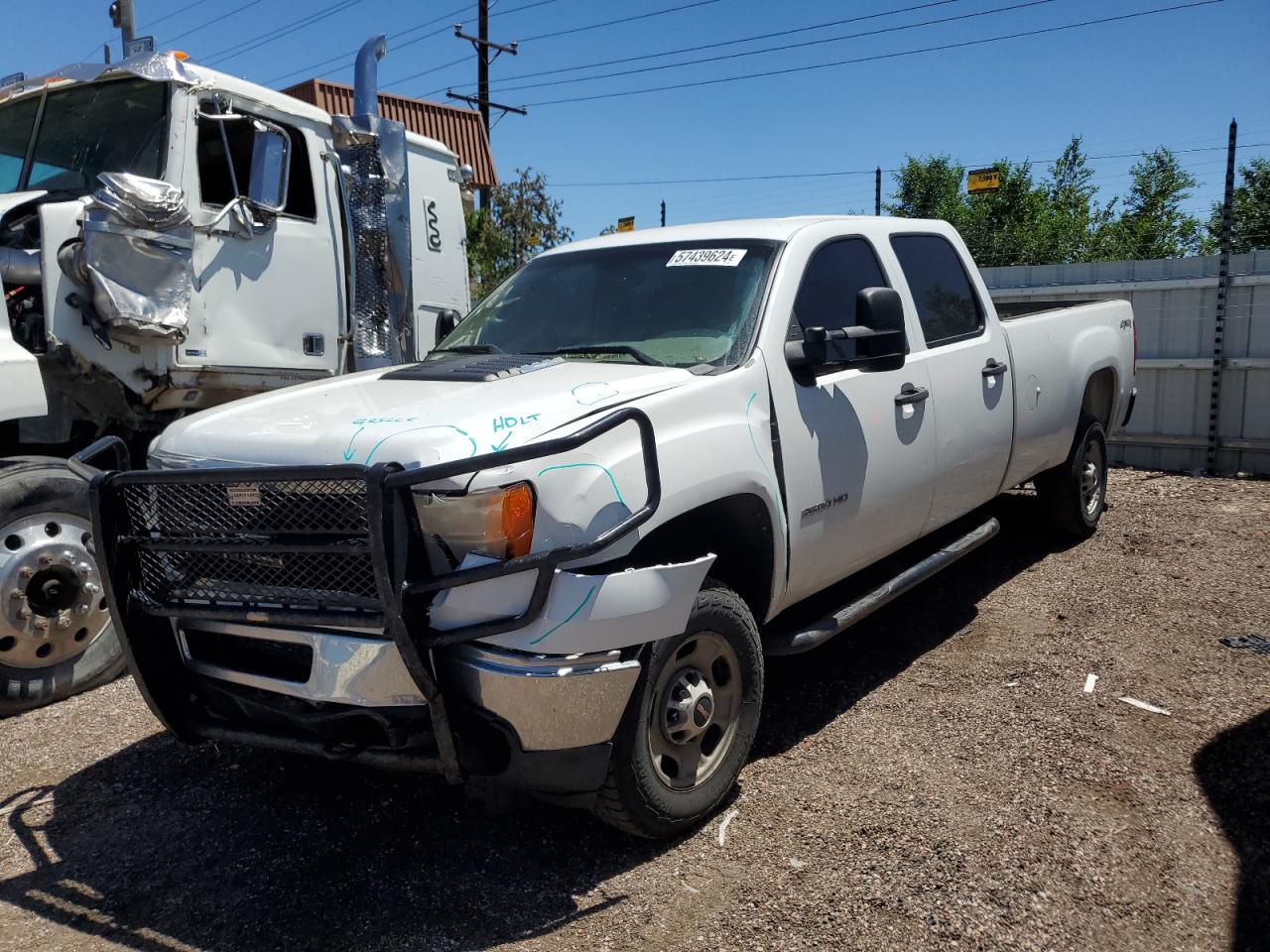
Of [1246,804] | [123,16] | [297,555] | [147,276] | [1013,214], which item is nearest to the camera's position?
[297,555]

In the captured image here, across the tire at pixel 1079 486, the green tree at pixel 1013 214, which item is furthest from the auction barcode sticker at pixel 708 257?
the green tree at pixel 1013 214

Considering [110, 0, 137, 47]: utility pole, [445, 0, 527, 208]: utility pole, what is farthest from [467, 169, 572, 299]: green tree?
[110, 0, 137, 47]: utility pole

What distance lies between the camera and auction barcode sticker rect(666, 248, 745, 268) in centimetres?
415

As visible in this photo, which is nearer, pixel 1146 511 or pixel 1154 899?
pixel 1154 899

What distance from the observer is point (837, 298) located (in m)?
4.40

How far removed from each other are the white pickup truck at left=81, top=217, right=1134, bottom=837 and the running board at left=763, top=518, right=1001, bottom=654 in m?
0.02

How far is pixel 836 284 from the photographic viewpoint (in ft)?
14.5

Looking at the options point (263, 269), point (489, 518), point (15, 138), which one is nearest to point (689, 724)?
point (489, 518)

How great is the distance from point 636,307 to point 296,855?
231cm

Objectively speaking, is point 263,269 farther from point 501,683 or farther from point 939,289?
point 501,683

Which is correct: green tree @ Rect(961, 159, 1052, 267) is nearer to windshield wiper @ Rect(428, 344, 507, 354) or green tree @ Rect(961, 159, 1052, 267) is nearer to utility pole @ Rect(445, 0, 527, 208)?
utility pole @ Rect(445, 0, 527, 208)

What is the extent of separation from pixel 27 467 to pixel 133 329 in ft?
2.89

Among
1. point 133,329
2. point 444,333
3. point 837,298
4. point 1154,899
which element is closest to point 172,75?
point 133,329

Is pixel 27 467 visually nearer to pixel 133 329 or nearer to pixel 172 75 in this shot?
pixel 133 329
